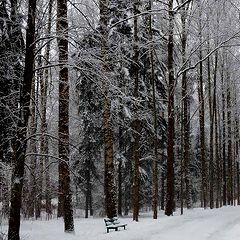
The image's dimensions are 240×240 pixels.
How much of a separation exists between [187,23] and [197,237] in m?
15.6

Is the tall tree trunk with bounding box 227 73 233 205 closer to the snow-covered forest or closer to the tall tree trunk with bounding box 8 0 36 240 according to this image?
the snow-covered forest

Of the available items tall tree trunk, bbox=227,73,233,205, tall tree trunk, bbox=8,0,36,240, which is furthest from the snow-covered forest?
tall tree trunk, bbox=227,73,233,205

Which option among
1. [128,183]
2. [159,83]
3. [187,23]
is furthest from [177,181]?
[187,23]

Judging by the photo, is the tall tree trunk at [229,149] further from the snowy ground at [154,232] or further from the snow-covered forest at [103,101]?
the snowy ground at [154,232]

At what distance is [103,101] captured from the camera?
15969 mm

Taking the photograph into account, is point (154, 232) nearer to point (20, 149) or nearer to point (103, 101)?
point (103, 101)

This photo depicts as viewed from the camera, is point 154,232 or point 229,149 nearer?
point 154,232

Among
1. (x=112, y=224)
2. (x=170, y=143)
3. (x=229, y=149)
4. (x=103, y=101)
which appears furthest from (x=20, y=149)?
(x=229, y=149)

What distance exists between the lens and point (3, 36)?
11203 millimetres

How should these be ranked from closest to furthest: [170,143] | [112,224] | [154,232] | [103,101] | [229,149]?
[154,232]
[112,224]
[103,101]
[170,143]
[229,149]

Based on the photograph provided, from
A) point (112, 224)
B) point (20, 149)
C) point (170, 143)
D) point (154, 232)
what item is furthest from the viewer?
point (170, 143)

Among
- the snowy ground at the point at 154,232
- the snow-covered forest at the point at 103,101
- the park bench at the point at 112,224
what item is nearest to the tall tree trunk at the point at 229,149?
the snow-covered forest at the point at 103,101

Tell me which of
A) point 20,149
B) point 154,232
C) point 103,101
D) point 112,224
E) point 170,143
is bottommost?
point 154,232

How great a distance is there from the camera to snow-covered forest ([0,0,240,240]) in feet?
35.8
